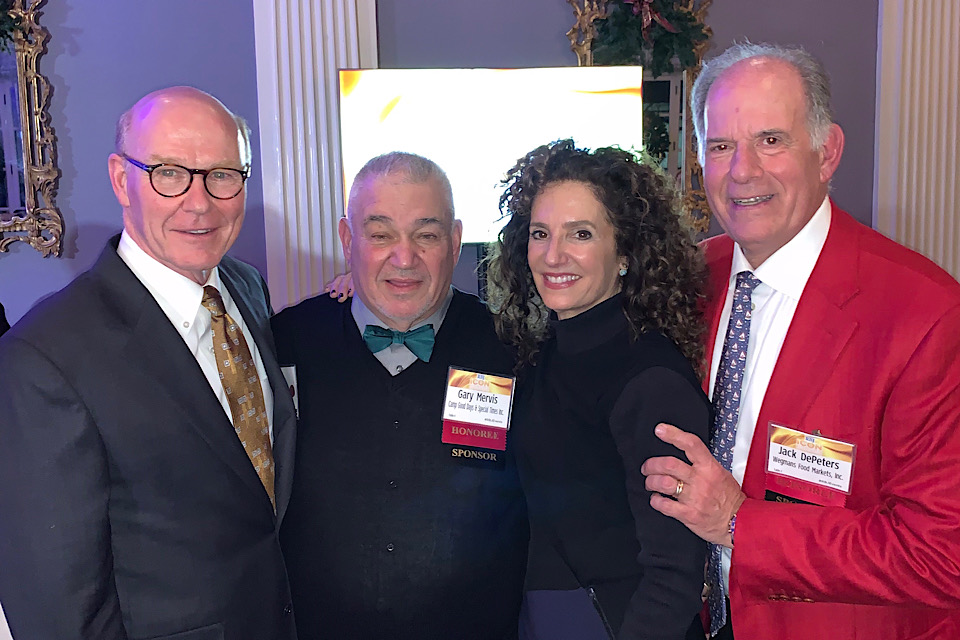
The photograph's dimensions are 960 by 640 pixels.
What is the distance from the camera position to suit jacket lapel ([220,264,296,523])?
1.81 metres

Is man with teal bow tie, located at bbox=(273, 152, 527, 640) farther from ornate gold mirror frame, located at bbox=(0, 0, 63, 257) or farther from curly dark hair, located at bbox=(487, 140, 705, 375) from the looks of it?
ornate gold mirror frame, located at bbox=(0, 0, 63, 257)

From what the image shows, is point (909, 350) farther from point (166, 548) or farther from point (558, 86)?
point (558, 86)

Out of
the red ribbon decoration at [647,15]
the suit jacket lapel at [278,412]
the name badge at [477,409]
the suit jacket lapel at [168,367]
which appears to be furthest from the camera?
the red ribbon decoration at [647,15]

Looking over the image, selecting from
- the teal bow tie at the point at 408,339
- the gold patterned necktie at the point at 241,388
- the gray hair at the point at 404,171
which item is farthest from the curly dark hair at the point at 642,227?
the gold patterned necktie at the point at 241,388

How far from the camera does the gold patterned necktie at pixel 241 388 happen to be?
1689 millimetres

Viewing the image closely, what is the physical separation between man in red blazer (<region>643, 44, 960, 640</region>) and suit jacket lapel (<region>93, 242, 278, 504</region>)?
34.2 inches

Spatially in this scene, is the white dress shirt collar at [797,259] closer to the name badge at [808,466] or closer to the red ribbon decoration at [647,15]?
the name badge at [808,466]

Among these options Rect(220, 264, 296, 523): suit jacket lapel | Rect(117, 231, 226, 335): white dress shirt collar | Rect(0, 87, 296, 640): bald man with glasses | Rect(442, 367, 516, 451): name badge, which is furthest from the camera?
Rect(442, 367, 516, 451): name badge

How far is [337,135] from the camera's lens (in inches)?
155

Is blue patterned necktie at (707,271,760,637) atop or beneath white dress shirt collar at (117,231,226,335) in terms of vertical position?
beneath

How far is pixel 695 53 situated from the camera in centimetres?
419

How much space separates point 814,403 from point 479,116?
2.47 m

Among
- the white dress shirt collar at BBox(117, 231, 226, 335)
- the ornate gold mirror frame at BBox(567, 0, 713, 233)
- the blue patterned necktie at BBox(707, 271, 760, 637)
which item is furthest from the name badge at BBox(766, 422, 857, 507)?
the ornate gold mirror frame at BBox(567, 0, 713, 233)

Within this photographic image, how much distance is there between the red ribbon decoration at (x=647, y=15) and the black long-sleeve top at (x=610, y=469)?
111 inches
